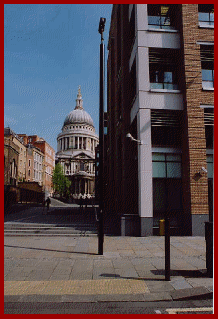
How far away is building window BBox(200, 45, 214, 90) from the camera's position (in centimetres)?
Answer: 1384

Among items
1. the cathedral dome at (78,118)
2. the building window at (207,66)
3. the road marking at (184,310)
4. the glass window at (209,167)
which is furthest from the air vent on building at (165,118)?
the cathedral dome at (78,118)

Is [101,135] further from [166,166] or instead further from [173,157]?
[173,157]

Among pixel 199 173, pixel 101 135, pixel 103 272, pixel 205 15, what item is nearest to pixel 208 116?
pixel 199 173

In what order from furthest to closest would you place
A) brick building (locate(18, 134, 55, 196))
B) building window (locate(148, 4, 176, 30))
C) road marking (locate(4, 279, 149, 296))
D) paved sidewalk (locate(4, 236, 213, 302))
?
brick building (locate(18, 134, 55, 196)), building window (locate(148, 4, 176, 30)), road marking (locate(4, 279, 149, 296)), paved sidewalk (locate(4, 236, 213, 302))

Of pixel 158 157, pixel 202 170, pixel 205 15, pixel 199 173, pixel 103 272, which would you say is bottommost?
pixel 103 272

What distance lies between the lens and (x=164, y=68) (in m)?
→ 14.6

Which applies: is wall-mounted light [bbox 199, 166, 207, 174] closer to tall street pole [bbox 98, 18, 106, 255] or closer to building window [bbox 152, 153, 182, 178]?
building window [bbox 152, 153, 182, 178]

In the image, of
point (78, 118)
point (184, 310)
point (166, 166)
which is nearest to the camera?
point (184, 310)

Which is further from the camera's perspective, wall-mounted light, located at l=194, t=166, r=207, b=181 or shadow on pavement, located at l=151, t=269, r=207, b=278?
wall-mounted light, located at l=194, t=166, r=207, b=181

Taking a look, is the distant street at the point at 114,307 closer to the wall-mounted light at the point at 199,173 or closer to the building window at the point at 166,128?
the wall-mounted light at the point at 199,173

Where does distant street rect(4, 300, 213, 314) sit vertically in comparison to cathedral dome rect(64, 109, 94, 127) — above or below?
below

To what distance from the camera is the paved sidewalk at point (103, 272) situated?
5246 millimetres

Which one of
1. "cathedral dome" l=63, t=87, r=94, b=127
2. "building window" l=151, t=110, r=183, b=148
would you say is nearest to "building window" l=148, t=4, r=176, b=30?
"building window" l=151, t=110, r=183, b=148

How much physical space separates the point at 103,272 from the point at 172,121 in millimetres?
9514
